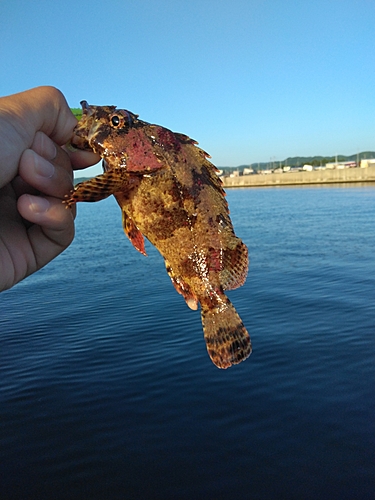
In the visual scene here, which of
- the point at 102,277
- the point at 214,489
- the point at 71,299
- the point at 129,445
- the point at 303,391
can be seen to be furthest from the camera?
the point at 102,277

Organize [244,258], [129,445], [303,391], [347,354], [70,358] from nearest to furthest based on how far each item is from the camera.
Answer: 1. [244,258]
2. [129,445]
3. [303,391]
4. [347,354]
5. [70,358]

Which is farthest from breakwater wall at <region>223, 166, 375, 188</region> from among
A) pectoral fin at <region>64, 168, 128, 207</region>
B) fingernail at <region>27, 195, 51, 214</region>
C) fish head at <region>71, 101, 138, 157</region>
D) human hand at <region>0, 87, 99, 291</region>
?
fingernail at <region>27, 195, 51, 214</region>

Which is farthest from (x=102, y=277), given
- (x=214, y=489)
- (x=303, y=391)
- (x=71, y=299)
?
(x=214, y=489)

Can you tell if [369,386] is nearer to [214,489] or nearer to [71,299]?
[214,489]

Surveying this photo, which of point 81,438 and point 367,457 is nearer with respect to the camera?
point 367,457

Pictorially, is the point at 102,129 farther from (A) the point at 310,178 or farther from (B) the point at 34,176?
(A) the point at 310,178

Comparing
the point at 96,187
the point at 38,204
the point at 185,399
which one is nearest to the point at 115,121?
the point at 96,187

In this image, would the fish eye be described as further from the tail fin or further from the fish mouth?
the tail fin
